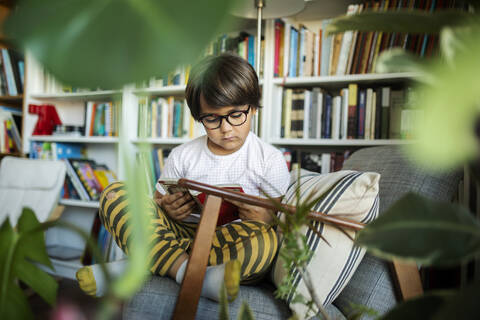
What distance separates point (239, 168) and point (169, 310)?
671 mm

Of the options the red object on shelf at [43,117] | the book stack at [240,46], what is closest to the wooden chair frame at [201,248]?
the book stack at [240,46]

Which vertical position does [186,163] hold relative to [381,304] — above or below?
above

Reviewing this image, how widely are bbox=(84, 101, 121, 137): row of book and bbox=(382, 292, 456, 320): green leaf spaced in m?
2.30

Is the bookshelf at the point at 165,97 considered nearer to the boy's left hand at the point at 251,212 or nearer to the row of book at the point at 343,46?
the row of book at the point at 343,46

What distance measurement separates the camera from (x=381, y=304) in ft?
2.83

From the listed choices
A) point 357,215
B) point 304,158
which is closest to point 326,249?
point 357,215

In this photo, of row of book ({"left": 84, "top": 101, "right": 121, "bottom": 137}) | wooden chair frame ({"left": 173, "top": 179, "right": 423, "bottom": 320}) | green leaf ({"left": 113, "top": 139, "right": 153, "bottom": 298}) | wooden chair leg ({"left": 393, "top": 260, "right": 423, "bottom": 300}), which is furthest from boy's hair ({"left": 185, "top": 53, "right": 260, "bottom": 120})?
row of book ({"left": 84, "top": 101, "right": 121, "bottom": 137})

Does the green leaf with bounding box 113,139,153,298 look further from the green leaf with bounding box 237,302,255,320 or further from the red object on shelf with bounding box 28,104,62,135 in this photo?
the red object on shelf with bounding box 28,104,62,135

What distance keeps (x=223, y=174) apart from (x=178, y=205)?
316 mm

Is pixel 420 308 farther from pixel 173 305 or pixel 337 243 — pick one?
pixel 173 305

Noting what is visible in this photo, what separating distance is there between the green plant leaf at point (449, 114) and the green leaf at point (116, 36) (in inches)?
5.4

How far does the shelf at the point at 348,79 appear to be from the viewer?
1630mm

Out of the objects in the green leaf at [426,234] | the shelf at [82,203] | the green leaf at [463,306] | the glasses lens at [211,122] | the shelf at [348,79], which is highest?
the shelf at [348,79]

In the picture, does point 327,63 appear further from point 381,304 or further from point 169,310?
point 169,310
